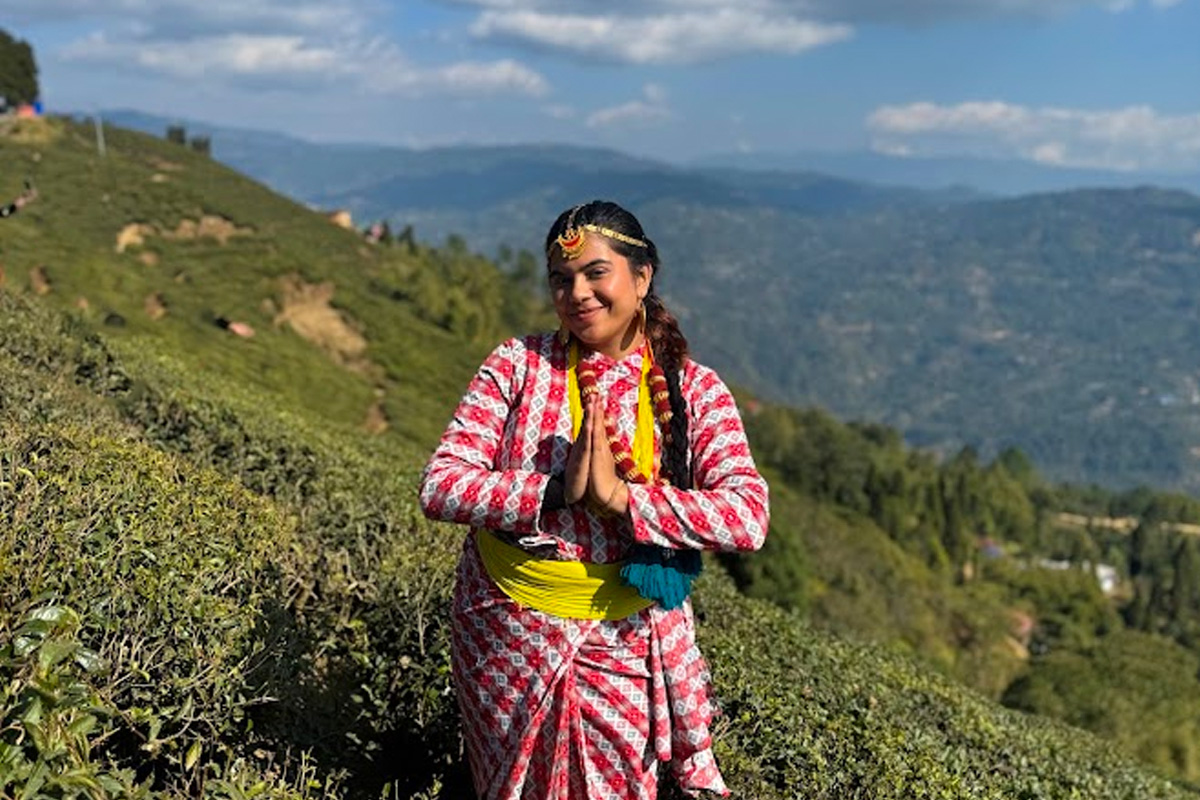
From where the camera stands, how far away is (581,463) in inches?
112

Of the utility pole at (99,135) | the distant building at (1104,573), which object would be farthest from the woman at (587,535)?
the distant building at (1104,573)

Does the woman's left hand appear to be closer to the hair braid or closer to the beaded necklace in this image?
the beaded necklace

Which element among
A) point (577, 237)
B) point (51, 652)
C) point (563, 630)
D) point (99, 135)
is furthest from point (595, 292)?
point (99, 135)

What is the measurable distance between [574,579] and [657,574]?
0.30 metres

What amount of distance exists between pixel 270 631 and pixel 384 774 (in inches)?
40.2

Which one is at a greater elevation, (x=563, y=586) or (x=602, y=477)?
(x=602, y=477)

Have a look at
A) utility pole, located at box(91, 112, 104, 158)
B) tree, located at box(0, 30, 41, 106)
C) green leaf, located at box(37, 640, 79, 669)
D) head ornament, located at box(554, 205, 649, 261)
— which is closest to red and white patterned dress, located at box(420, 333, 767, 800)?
head ornament, located at box(554, 205, 649, 261)

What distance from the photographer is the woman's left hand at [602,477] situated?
2848mm

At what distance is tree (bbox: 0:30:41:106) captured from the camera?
2525 inches

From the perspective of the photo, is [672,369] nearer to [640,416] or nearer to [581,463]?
[640,416]

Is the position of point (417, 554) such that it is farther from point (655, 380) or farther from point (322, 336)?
point (322, 336)

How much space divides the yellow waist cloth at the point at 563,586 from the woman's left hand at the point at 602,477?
1.10ft

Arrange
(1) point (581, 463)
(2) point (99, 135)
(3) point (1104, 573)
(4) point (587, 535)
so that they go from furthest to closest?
(3) point (1104, 573) → (2) point (99, 135) → (4) point (587, 535) → (1) point (581, 463)

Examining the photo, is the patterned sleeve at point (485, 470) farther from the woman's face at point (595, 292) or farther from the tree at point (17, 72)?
the tree at point (17, 72)
